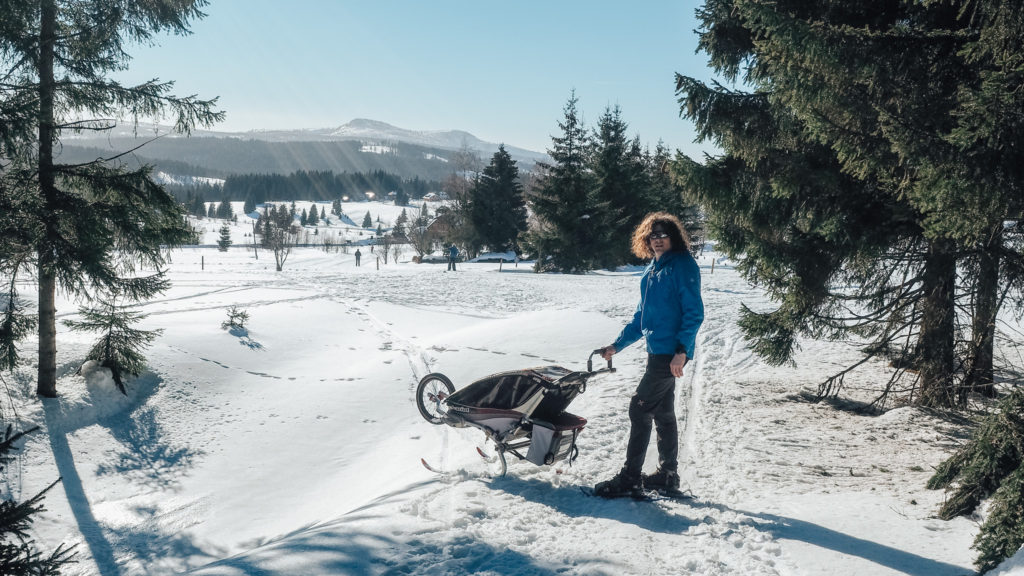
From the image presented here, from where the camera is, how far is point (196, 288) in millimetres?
21578

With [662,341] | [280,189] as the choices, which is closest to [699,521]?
[662,341]

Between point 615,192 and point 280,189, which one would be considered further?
point 280,189

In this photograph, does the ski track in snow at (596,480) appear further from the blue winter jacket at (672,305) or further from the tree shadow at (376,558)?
the blue winter jacket at (672,305)

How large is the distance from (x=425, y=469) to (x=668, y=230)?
3.46m

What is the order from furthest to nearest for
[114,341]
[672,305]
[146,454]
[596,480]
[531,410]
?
1. [114,341]
2. [146,454]
3. [596,480]
4. [531,410]
5. [672,305]

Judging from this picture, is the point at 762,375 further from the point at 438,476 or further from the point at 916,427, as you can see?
Answer: the point at 438,476

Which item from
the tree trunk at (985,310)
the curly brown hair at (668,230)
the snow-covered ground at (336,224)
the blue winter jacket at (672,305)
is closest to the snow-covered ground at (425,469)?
the tree trunk at (985,310)

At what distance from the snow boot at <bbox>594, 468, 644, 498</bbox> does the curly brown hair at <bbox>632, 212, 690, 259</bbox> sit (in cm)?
188

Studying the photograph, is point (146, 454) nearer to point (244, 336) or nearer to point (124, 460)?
point (124, 460)

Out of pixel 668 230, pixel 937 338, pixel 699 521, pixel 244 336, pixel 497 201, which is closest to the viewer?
pixel 699 521

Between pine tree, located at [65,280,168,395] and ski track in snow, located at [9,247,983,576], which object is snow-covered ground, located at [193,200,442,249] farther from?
ski track in snow, located at [9,247,983,576]

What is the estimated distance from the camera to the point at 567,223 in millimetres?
33156

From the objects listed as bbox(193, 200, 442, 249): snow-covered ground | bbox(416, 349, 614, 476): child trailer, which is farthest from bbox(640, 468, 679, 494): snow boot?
bbox(193, 200, 442, 249): snow-covered ground

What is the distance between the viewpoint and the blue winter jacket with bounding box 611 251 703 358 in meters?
4.43
